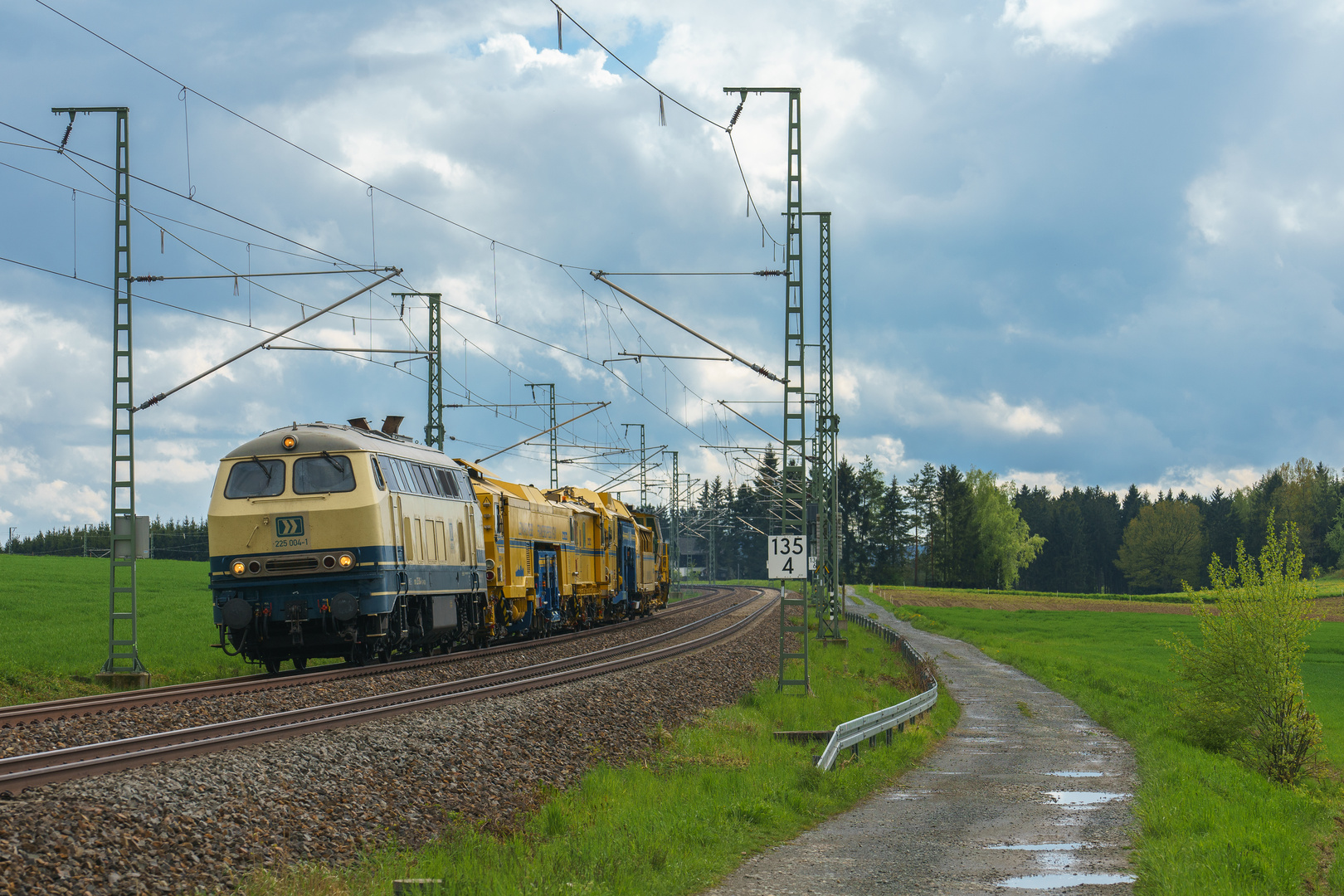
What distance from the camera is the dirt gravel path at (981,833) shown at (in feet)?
31.4

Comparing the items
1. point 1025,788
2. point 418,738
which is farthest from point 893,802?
point 418,738

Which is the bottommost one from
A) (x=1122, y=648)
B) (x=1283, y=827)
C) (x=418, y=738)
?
(x=1122, y=648)

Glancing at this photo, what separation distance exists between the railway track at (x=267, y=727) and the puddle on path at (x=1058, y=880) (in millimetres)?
8255

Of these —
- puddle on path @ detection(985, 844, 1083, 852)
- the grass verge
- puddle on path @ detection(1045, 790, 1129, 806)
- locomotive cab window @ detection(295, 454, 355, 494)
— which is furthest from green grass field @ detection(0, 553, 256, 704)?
puddle on path @ detection(1045, 790, 1129, 806)

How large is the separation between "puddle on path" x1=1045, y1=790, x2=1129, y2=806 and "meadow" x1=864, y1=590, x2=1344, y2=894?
0.35m

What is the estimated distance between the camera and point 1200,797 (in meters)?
14.8

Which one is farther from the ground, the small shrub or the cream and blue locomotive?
the cream and blue locomotive

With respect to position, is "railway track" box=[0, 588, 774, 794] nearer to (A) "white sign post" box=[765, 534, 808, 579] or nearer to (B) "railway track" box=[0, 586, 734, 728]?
(B) "railway track" box=[0, 586, 734, 728]

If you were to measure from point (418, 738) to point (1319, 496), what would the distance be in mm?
175451

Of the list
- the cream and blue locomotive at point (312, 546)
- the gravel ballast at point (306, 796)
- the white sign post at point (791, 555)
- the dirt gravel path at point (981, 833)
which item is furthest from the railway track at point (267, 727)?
the dirt gravel path at point (981, 833)

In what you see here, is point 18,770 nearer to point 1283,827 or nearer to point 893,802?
point 893,802

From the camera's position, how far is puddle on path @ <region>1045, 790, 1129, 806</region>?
13.9 meters

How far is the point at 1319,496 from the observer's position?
6348 inches

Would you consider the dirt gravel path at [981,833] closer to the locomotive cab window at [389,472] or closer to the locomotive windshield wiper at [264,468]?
the locomotive cab window at [389,472]
